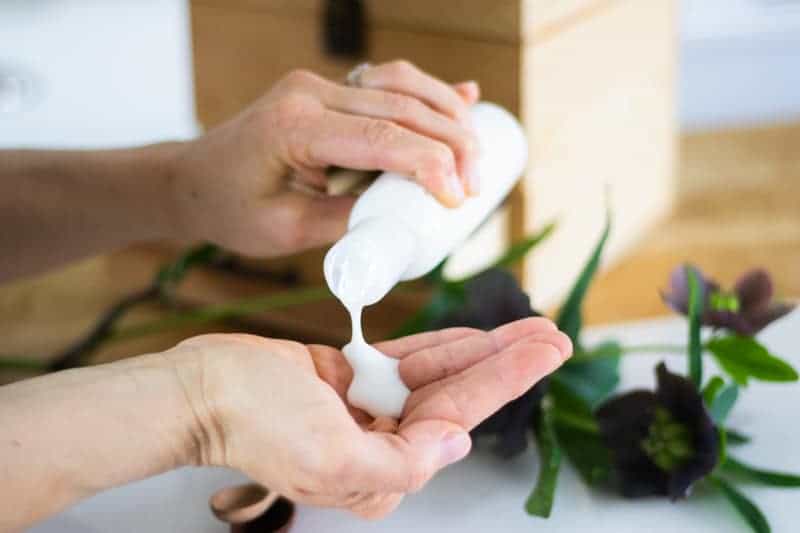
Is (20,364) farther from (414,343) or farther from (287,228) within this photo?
(414,343)

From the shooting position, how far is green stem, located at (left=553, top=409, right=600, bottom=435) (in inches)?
30.5

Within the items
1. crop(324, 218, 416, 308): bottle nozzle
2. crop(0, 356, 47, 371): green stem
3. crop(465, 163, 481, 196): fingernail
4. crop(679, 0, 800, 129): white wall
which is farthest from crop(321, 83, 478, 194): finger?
crop(679, 0, 800, 129): white wall

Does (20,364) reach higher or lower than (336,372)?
lower

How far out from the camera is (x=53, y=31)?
190cm

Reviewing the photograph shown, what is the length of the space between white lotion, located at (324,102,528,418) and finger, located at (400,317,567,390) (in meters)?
0.01

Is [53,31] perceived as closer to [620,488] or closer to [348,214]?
[348,214]

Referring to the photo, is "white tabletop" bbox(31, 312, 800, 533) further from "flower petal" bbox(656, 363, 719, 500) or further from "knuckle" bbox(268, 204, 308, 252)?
"knuckle" bbox(268, 204, 308, 252)

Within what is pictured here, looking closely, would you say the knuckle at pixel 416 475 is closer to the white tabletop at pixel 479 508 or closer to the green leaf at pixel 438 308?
the white tabletop at pixel 479 508

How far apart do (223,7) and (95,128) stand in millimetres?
605

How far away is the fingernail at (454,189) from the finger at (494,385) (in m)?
0.14

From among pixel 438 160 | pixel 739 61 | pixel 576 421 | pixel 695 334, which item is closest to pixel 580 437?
pixel 576 421

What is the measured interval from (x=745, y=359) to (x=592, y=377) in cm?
13

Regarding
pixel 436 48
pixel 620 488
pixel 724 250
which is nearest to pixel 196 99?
pixel 436 48

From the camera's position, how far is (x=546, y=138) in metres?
1.10
